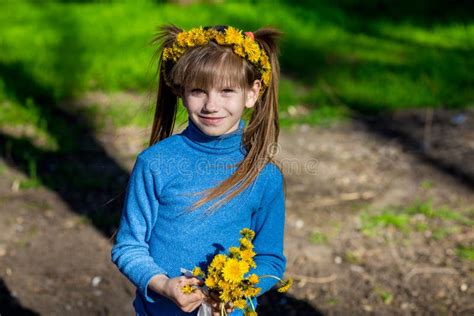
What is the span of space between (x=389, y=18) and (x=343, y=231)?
17.5ft

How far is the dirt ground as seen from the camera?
384 centimetres

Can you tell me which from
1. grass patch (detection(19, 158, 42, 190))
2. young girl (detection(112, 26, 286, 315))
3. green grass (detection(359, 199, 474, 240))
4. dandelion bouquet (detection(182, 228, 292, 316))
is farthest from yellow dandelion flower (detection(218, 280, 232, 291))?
grass patch (detection(19, 158, 42, 190))

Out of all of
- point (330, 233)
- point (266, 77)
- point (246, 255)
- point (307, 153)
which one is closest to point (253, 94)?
point (266, 77)

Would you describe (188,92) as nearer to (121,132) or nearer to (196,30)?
(196,30)

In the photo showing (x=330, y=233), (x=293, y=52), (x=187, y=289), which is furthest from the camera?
(x=293, y=52)

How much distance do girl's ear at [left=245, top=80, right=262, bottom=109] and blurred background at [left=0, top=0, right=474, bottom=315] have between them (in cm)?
40

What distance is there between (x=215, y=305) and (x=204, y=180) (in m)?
0.38

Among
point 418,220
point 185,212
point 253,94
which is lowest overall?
point 418,220

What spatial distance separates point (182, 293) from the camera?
201cm

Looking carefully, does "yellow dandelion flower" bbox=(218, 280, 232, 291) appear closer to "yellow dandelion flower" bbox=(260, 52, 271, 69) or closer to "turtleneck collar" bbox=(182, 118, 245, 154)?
"turtleneck collar" bbox=(182, 118, 245, 154)

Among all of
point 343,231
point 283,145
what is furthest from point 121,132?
point 343,231

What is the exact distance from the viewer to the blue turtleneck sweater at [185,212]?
7.33 ft

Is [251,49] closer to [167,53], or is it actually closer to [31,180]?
[167,53]

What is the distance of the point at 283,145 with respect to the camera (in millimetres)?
5734
